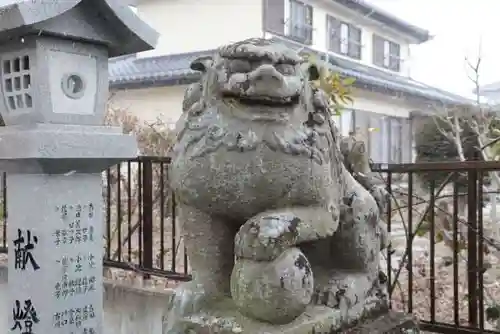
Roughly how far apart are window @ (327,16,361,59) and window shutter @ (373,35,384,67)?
0.86 meters

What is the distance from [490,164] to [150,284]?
2.66 metres

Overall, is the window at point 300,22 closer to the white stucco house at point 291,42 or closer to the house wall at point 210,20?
the white stucco house at point 291,42

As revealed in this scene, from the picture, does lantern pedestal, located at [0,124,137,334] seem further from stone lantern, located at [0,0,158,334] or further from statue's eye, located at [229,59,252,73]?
statue's eye, located at [229,59,252,73]

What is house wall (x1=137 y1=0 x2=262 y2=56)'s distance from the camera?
10.7 m

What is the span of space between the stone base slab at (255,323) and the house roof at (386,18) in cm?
1079

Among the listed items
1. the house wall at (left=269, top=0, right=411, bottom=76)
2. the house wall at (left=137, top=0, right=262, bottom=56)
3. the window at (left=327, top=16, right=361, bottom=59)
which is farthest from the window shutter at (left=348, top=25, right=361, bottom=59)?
the house wall at (left=137, top=0, right=262, bottom=56)

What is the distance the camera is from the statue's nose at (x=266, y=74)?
58.7 inches

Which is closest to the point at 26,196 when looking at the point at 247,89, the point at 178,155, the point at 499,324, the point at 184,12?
the point at 178,155

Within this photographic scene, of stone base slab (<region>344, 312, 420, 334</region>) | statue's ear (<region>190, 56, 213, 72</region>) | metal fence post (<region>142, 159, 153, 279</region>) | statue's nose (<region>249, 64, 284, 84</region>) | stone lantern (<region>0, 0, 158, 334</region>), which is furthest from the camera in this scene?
metal fence post (<region>142, 159, 153, 279</region>)

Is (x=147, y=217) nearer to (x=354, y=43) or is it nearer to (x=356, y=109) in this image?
(x=356, y=109)

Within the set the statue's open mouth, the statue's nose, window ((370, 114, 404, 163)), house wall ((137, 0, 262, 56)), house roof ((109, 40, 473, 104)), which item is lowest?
the statue's open mouth

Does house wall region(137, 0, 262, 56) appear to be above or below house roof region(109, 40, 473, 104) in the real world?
above

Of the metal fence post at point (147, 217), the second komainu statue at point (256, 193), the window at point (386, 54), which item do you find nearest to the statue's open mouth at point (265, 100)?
the second komainu statue at point (256, 193)

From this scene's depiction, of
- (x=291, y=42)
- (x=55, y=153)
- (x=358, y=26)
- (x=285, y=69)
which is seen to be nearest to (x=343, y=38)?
(x=358, y=26)
